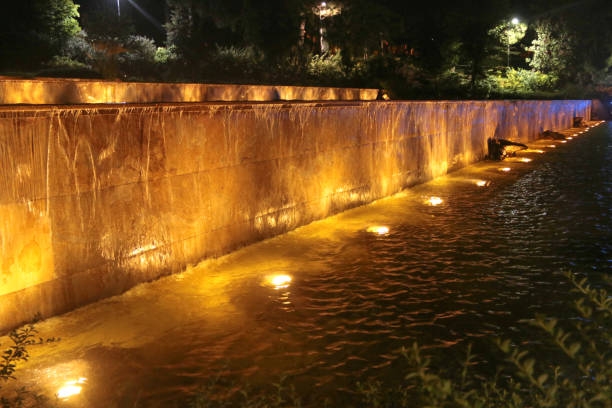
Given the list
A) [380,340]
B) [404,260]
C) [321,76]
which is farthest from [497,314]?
[321,76]

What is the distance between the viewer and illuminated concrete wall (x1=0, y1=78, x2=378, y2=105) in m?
6.55

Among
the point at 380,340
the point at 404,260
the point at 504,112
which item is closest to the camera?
the point at 380,340

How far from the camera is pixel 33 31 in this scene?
2427 centimetres

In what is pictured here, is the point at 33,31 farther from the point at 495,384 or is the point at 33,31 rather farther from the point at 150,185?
the point at 495,384

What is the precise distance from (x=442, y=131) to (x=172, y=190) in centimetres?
816

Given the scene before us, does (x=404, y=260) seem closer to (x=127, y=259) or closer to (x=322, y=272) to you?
(x=322, y=272)

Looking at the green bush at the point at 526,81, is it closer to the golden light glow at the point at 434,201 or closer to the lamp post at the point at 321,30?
the lamp post at the point at 321,30

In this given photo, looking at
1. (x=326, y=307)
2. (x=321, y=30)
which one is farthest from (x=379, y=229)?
(x=321, y=30)

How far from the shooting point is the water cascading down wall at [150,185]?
4.45m

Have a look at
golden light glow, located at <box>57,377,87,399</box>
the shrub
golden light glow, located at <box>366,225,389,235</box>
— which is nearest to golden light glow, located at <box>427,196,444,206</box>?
golden light glow, located at <box>366,225,389,235</box>

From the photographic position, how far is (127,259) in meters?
5.27

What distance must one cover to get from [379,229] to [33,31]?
877 inches

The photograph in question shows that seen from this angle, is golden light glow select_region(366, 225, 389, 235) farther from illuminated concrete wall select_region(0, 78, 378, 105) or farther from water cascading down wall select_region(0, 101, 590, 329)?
illuminated concrete wall select_region(0, 78, 378, 105)

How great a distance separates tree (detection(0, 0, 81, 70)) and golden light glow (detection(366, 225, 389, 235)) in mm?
19540
